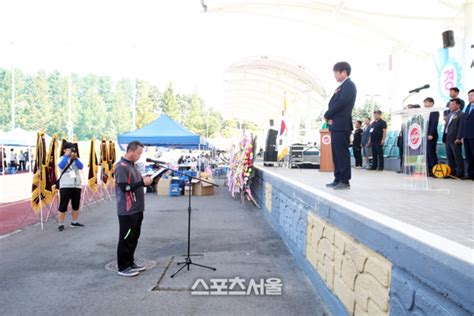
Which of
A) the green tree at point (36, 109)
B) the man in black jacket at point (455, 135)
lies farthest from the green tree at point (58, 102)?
the man in black jacket at point (455, 135)

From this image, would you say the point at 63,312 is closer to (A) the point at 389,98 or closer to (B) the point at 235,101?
(A) the point at 389,98

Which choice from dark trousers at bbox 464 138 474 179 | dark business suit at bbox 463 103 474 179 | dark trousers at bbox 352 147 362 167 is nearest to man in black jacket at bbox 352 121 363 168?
dark trousers at bbox 352 147 362 167

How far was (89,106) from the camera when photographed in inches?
2805

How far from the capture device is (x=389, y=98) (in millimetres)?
15938

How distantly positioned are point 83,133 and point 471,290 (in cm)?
7359

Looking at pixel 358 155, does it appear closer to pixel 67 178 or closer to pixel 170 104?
pixel 67 178

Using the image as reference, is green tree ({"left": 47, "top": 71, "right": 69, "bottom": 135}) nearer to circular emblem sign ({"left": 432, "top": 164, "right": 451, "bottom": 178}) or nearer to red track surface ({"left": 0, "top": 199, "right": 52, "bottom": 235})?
red track surface ({"left": 0, "top": 199, "right": 52, "bottom": 235})

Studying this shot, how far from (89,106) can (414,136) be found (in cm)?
7319

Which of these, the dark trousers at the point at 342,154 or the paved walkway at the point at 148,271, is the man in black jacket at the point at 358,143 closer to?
the paved walkway at the point at 148,271

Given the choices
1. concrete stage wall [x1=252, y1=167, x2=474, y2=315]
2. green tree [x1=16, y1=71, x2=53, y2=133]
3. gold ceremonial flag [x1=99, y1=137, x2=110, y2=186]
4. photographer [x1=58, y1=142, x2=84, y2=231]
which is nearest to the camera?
concrete stage wall [x1=252, y1=167, x2=474, y2=315]

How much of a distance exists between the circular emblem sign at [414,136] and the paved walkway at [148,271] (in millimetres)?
2542

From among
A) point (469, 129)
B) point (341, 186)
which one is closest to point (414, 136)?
point (341, 186)

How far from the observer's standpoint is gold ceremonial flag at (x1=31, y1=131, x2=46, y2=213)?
797 centimetres

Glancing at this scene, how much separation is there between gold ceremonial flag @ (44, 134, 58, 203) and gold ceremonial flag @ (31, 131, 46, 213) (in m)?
0.12
